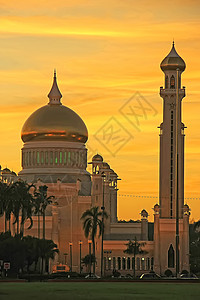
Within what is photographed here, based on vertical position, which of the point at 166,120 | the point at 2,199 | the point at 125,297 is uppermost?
the point at 166,120

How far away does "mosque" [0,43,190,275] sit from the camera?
11894 centimetres

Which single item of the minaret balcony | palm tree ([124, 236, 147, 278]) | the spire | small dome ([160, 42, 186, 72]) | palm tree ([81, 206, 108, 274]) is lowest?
palm tree ([124, 236, 147, 278])

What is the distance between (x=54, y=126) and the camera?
418ft

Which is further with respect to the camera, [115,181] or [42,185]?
[115,181]

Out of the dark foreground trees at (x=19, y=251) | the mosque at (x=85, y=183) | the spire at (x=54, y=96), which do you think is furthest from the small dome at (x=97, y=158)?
the dark foreground trees at (x=19, y=251)

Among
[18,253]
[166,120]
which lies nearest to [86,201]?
[166,120]

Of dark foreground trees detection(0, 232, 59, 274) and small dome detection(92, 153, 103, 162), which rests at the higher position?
small dome detection(92, 153, 103, 162)

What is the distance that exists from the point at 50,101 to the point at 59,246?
2148cm

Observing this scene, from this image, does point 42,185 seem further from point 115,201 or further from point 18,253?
point 18,253

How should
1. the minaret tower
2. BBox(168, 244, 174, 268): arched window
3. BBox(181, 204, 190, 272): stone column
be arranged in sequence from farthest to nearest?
BBox(168, 244, 174, 268): arched window, the minaret tower, BBox(181, 204, 190, 272): stone column

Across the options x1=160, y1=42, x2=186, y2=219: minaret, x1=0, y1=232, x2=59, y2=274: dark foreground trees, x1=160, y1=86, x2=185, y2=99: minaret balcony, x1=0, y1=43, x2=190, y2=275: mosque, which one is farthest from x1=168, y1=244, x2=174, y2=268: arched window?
x1=0, y1=232, x2=59, y2=274: dark foreground trees

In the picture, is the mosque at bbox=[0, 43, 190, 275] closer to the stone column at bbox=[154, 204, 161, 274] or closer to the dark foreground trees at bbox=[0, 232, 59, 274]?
the stone column at bbox=[154, 204, 161, 274]

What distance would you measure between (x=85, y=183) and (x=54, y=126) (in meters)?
8.96

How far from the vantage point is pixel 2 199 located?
98125 millimetres
